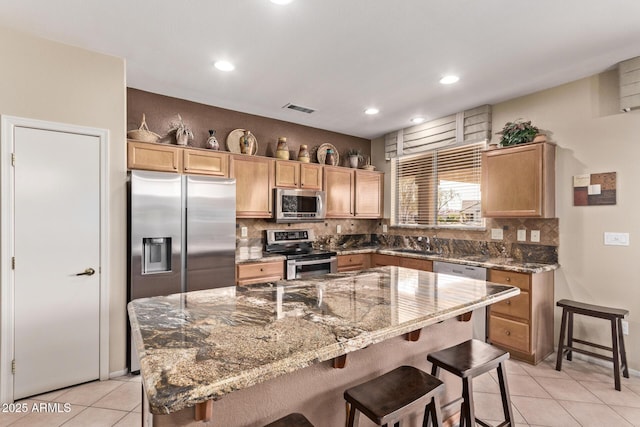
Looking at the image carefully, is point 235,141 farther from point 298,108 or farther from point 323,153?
point 323,153

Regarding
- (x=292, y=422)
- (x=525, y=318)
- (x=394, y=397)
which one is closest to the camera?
(x=292, y=422)

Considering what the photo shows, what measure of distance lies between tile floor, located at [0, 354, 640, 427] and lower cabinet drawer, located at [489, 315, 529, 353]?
0.23 m

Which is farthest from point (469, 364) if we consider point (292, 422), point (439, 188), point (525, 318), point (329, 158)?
point (329, 158)

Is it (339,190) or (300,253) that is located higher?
(339,190)

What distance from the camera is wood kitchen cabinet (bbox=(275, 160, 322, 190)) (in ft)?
13.8

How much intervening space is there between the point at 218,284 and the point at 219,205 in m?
0.79

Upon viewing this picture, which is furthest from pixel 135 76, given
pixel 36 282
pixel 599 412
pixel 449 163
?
pixel 599 412

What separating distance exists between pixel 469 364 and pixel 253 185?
3.01 m

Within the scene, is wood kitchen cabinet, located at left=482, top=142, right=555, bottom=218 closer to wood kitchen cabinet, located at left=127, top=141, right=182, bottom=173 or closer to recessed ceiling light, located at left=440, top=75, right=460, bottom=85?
recessed ceiling light, located at left=440, top=75, right=460, bottom=85

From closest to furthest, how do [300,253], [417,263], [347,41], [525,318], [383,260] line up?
[347,41]
[525,318]
[417,263]
[300,253]
[383,260]

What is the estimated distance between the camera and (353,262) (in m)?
4.57

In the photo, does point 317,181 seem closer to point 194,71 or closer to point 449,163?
point 449,163

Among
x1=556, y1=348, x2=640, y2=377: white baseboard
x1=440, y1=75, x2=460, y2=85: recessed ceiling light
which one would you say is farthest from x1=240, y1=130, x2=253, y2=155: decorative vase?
x1=556, y1=348, x2=640, y2=377: white baseboard

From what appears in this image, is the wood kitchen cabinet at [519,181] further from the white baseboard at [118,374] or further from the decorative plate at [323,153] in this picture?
the white baseboard at [118,374]
